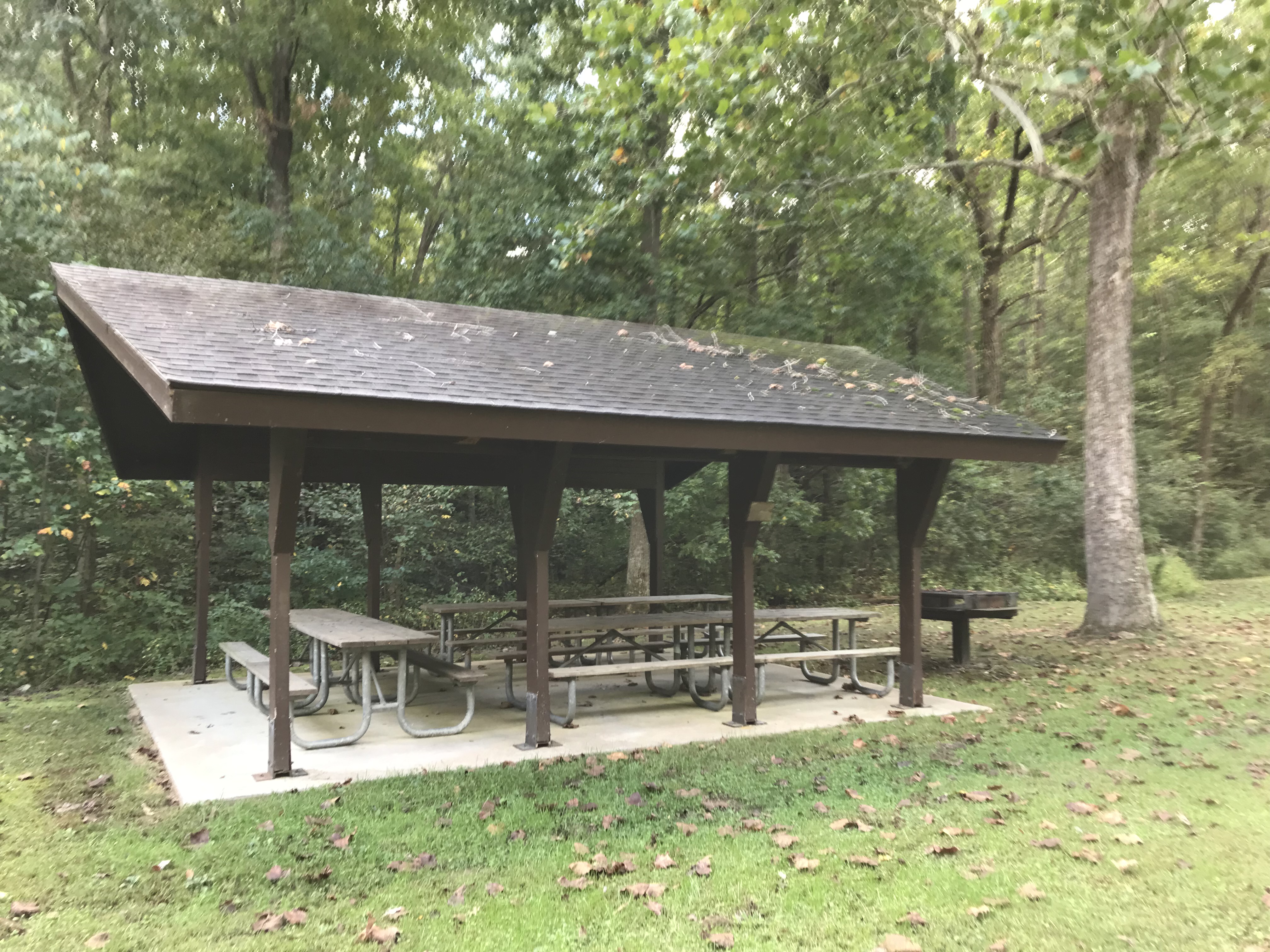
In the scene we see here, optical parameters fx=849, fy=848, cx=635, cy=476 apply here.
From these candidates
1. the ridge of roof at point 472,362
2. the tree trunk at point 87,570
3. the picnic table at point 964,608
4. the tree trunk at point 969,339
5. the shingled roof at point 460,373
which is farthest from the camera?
the tree trunk at point 969,339

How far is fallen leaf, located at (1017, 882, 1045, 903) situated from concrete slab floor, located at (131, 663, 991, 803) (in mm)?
2791

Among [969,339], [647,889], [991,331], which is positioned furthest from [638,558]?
[969,339]

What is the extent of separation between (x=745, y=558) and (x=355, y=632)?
301cm

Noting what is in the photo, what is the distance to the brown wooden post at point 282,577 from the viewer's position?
15.8 ft

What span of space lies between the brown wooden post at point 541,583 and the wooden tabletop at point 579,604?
173 cm

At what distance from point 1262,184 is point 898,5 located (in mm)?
14180

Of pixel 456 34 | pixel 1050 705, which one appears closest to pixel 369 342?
pixel 1050 705

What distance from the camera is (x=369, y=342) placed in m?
5.71

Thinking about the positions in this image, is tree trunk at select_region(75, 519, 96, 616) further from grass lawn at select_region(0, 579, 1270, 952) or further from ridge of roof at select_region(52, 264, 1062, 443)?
ridge of roof at select_region(52, 264, 1062, 443)

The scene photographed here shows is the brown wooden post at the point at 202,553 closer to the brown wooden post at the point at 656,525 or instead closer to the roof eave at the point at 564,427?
the roof eave at the point at 564,427

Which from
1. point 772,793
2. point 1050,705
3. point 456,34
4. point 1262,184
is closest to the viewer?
point 772,793

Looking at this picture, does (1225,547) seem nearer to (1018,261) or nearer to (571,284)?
(1018,261)

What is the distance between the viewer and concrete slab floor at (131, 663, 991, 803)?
16.9 feet

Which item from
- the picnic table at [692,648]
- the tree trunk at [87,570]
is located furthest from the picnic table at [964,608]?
the tree trunk at [87,570]
